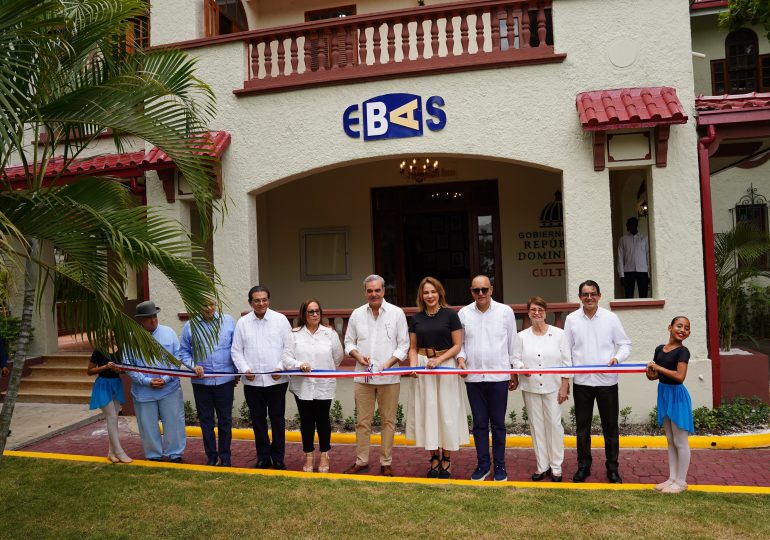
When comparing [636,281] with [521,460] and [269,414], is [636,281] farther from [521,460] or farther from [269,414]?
[269,414]

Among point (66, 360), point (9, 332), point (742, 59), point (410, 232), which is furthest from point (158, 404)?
point (742, 59)

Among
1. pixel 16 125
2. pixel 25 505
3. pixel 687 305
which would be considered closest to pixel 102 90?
pixel 16 125

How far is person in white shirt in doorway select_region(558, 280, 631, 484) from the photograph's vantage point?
540 centimetres

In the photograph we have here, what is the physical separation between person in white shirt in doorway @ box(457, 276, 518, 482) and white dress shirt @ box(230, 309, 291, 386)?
5.96 feet

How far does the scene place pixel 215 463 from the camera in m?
6.16

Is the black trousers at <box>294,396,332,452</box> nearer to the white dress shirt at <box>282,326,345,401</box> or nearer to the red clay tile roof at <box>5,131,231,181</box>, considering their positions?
the white dress shirt at <box>282,326,345,401</box>

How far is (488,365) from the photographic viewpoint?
551 centimetres

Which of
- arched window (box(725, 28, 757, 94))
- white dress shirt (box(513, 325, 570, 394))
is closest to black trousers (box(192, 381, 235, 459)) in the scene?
white dress shirt (box(513, 325, 570, 394))

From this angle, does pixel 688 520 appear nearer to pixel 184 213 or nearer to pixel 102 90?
pixel 102 90

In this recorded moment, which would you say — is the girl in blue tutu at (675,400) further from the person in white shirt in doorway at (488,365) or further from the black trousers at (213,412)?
the black trousers at (213,412)

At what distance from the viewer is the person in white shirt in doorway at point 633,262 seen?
9.05m

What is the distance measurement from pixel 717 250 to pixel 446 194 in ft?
15.2

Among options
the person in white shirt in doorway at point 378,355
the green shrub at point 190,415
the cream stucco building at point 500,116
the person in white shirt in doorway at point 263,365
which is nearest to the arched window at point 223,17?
the cream stucco building at point 500,116

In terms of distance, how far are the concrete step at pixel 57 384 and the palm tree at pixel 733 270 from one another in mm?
9352
